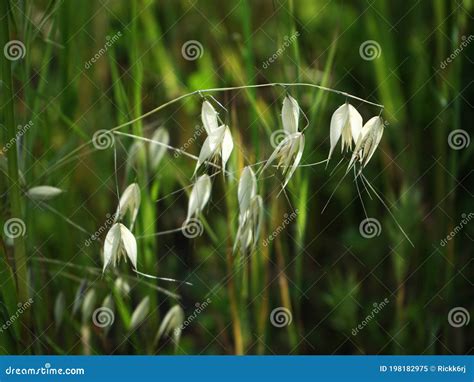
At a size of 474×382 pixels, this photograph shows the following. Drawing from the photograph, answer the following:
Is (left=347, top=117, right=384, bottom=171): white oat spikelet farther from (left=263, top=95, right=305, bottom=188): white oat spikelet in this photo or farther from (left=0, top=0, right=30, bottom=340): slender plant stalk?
(left=0, top=0, right=30, bottom=340): slender plant stalk

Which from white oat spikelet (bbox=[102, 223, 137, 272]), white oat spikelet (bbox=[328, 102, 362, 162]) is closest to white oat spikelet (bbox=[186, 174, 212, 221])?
white oat spikelet (bbox=[102, 223, 137, 272])

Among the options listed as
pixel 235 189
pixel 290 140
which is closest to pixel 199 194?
pixel 235 189

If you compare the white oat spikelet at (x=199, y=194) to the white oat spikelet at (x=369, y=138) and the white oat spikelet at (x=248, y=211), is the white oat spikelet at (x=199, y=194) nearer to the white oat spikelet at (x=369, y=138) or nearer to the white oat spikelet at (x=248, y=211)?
the white oat spikelet at (x=248, y=211)

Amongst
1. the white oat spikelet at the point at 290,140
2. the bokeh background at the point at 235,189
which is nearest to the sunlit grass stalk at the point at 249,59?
the bokeh background at the point at 235,189

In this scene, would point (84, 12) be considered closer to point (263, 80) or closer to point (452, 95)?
point (263, 80)

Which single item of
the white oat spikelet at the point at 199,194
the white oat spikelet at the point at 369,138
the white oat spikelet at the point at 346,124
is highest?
the white oat spikelet at the point at 346,124

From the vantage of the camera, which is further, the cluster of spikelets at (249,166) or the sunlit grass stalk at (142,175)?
the sunlit grass stalk at (142,175)

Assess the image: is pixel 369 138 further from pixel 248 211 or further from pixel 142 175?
pixel 142 175
